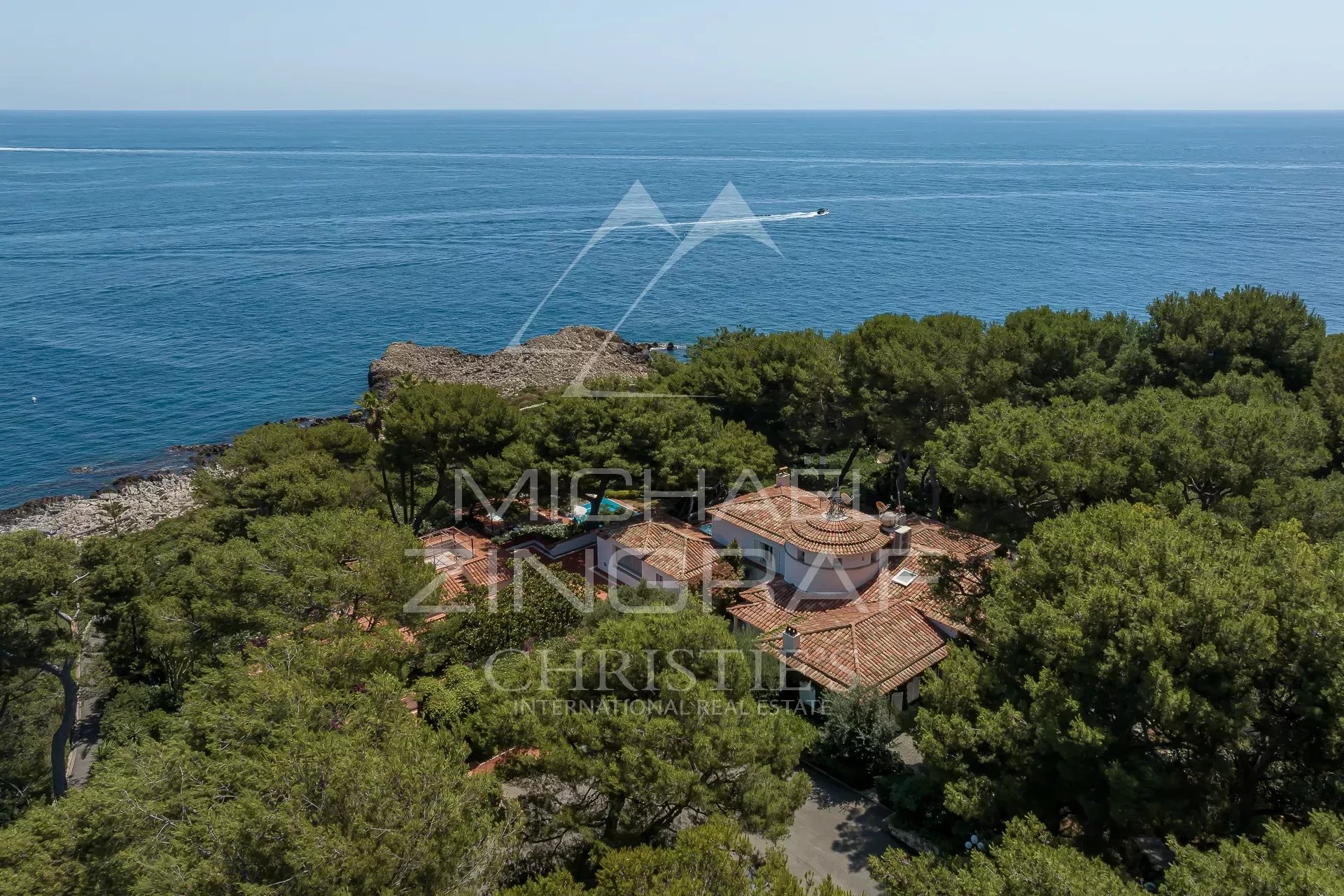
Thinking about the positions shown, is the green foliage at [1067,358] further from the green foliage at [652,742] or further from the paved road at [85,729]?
the paved road at [85,729]

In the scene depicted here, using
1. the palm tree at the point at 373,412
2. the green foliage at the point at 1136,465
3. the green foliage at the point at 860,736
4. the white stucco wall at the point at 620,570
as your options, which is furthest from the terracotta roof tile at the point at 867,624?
the palm tree at the point at 373,412

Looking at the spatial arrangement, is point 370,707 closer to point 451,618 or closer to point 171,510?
point 451,618

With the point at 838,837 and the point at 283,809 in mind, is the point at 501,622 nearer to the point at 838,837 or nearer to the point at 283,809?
the point at 283,809

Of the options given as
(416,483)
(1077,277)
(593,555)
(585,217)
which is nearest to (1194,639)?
(593,555)

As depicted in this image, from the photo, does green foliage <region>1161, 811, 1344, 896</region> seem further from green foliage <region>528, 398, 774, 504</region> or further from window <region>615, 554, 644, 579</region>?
green foliage <region>528, 398, 774, 504</region>

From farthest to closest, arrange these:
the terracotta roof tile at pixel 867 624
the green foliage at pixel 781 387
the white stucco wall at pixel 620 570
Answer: the green foliage at pixel 781 387
the white stucco wall at pixel 620 570
the terracotta roof tile at pixel 867 624

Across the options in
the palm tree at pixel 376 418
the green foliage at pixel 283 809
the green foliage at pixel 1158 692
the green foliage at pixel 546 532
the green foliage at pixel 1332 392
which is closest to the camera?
the green foliage at pixel 283 809
